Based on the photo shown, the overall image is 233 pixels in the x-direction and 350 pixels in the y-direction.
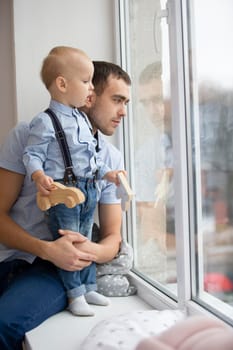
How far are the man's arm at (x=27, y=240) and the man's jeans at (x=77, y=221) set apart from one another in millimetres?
35

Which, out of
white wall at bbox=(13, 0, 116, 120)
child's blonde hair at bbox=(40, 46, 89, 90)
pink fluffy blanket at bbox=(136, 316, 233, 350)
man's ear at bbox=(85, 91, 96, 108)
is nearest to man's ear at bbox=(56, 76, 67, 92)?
child's blonde hair at bbox=(40, 46, 89, 90)

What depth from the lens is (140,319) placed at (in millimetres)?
1070

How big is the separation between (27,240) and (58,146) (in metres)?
0.29

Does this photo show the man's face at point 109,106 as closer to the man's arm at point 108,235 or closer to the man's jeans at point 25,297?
the man's arm at point 108,235

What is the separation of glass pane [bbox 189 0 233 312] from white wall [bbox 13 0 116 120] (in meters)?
0.55

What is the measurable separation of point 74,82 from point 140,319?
2.09ft

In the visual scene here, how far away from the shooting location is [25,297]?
1.25m

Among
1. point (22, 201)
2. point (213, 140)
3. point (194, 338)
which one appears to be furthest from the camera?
point (22, 201)

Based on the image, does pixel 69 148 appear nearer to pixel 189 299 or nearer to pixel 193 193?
pixel 193 193

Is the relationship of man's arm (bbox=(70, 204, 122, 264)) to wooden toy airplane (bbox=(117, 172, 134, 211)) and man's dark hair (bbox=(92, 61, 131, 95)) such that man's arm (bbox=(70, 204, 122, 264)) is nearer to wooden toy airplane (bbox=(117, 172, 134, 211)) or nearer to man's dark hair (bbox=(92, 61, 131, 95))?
wooden toy airplane (bbox=(117, 172, 134, 211))

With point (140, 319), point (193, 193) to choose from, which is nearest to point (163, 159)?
point (193, 193)

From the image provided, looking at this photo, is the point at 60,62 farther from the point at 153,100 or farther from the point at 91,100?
the point at 153,100

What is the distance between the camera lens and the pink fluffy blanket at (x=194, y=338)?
1.68 ft

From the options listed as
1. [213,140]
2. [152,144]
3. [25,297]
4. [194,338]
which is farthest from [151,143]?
[194,338]
